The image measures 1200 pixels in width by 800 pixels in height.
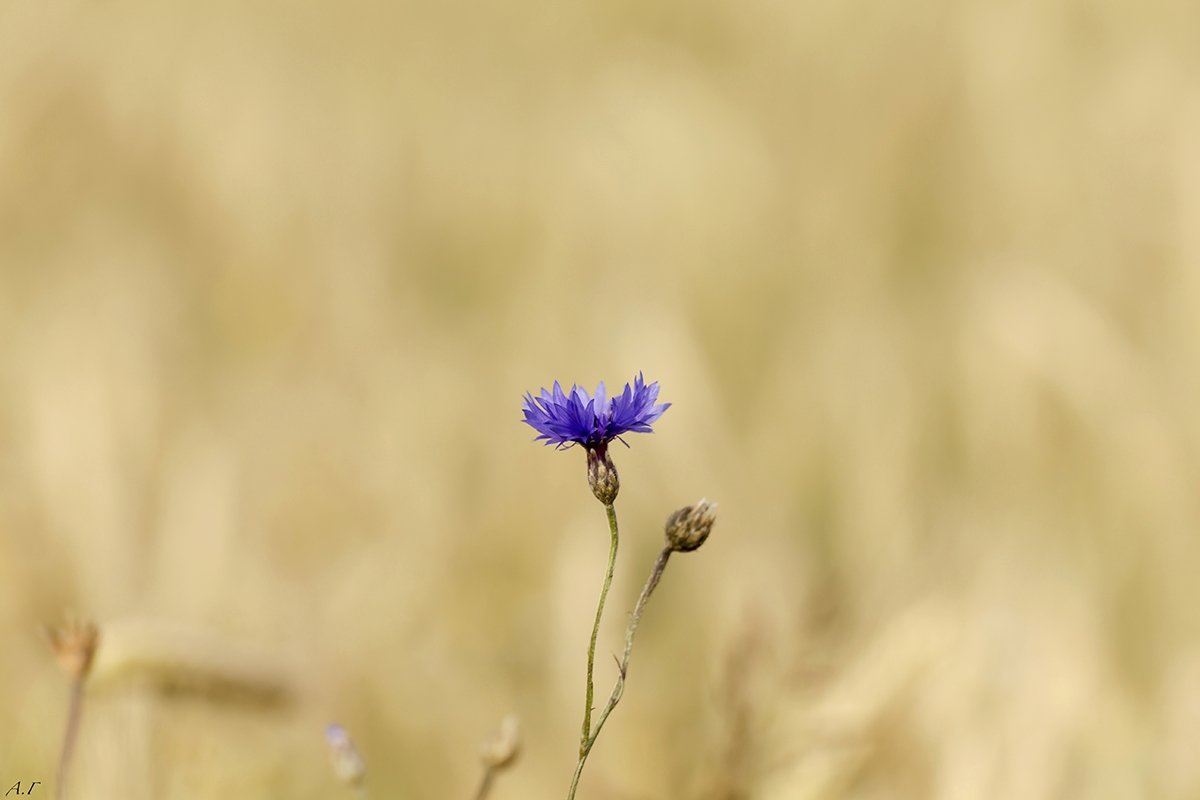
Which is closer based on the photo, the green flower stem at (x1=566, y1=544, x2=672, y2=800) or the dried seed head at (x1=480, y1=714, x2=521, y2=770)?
the green flower stem at (x1=566, y1=544, x2=672, y2=800)

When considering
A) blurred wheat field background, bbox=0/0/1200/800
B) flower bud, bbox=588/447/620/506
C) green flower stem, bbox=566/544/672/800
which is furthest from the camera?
blurred wheat field background, bbox=0/0/1200/800

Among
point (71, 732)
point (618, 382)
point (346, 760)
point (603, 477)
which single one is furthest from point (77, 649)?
point (618, 382)

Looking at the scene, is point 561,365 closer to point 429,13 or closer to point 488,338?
point 488,338

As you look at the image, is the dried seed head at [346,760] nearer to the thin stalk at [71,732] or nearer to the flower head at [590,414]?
the thin stalk at [71,732]

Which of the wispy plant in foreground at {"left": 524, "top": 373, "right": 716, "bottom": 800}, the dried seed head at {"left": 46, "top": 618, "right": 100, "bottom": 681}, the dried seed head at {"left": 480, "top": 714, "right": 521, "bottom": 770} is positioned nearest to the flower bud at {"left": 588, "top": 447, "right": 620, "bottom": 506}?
the wispy plant in foreground at {"left": 524, "top": 373, "right": 716, "bottom": 800}

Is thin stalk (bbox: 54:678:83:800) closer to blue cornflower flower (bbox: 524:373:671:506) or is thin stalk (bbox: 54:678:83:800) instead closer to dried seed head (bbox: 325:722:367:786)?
dried seed head (bbox: 325:722:367:786)

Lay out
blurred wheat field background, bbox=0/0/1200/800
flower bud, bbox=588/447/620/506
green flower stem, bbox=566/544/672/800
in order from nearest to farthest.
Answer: green flower stem, bbox=566/544/672/800, flower bud, bbox=588/447/620/506, blurred wheat field background, bbox=0/0/1200/800

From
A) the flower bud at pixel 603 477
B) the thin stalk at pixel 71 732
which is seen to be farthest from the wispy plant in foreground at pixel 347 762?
the flower bud at pixel 603 477
